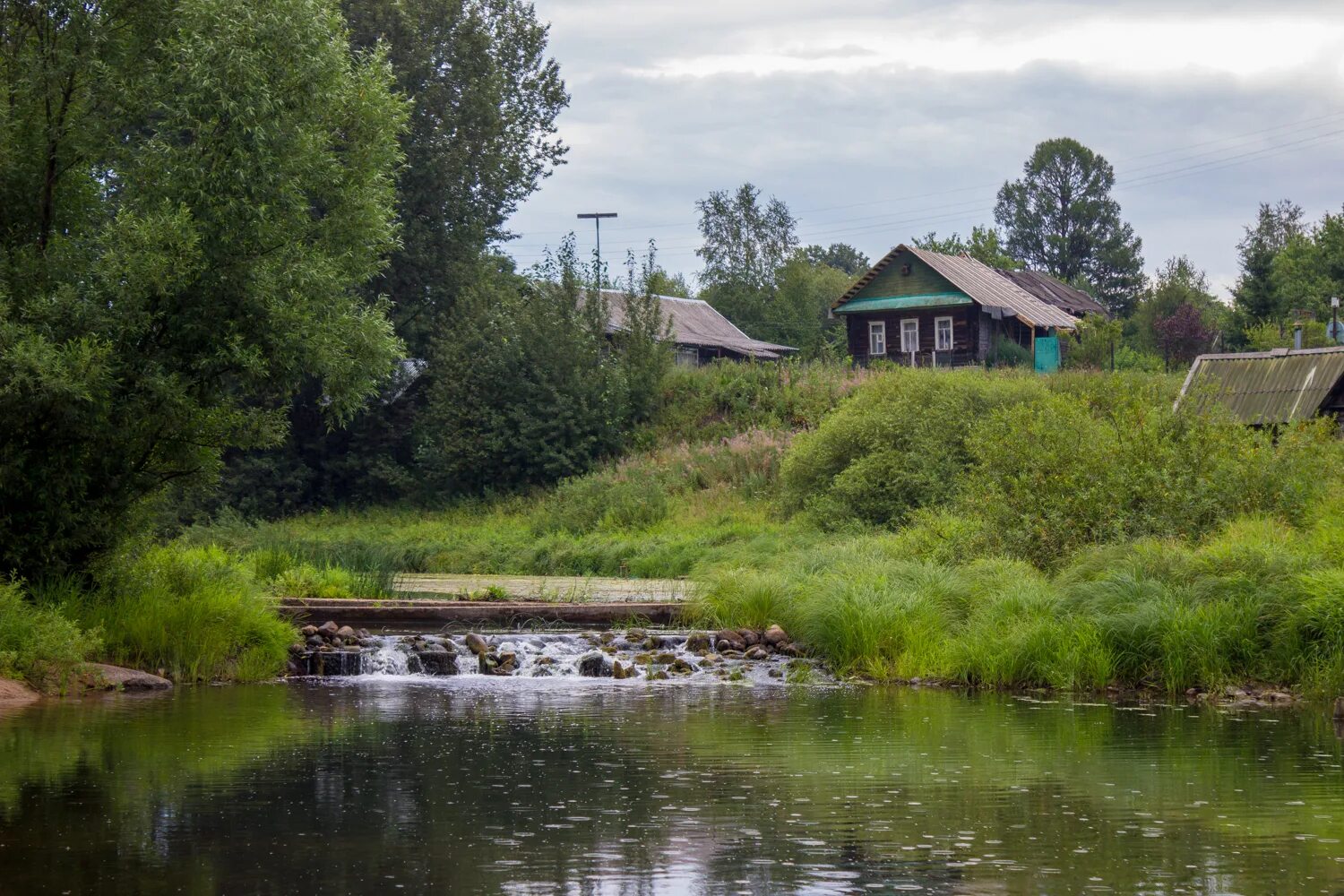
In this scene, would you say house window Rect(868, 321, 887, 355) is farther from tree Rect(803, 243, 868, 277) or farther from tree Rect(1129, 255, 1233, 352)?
tree Rect(803, 243, 868, 277)

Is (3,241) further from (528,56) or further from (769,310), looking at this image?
(769,310)

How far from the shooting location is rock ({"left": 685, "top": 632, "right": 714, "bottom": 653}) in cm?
2066

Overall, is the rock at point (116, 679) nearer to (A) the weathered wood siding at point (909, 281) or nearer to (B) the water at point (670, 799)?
(B) the water at point (670, 799)

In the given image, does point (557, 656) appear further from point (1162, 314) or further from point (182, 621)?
point (1162, 314)

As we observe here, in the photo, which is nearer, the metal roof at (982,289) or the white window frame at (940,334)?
the metal roof at (982,289)

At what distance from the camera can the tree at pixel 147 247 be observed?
1830 centimetres

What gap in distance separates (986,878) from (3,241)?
16.9 m

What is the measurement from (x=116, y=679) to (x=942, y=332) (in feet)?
166

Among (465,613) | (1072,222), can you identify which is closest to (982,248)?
(1072,222)

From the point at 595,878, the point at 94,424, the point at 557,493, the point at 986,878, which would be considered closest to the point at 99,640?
the point at 94,424

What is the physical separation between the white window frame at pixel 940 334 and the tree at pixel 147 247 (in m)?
45.8

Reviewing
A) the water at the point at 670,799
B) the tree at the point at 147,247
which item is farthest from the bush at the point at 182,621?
the water at the point at 670,799

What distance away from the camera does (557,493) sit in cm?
4319

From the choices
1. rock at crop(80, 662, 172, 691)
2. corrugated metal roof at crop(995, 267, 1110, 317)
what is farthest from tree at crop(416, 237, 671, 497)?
corrugated metal roof at crop(995, 267, 1110, 317)
